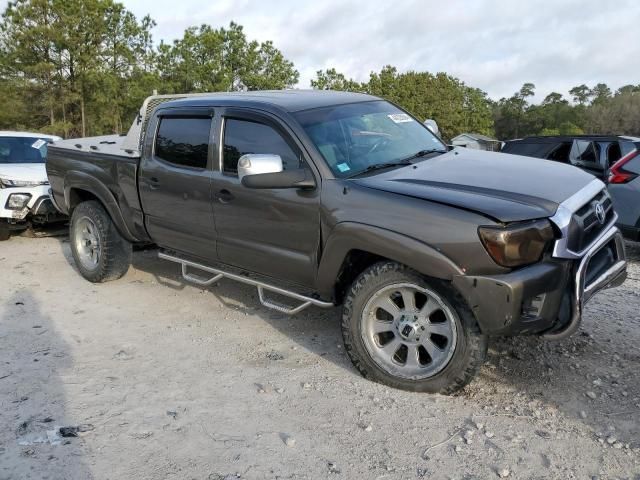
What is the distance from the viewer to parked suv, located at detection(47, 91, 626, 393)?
10.3 feet

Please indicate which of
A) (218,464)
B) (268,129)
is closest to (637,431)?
A: (218,464)

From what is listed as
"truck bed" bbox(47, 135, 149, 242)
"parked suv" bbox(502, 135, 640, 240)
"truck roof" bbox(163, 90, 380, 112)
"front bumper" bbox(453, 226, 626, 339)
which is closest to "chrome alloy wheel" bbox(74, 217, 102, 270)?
"truck bed" bbox(47, 135, 149, 242)

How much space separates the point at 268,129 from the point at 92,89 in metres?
29.4

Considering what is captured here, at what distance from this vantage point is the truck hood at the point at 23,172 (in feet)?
25.7

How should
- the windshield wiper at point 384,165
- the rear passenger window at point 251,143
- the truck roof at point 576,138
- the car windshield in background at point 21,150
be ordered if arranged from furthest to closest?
the car windshield in background at point 21,150
the truck roof at point 576,138
the rear passenger window at point 251,143
the windshield wiper at point 384,165

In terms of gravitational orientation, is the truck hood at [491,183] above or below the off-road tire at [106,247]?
above

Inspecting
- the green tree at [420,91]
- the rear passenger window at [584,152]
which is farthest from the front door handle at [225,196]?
the green tree at [420,91]

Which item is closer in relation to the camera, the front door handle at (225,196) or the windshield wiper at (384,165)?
the windshield wiper at (384,165)

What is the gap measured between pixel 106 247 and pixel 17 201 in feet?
9.00

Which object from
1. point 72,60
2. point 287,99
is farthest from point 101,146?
point 72,60

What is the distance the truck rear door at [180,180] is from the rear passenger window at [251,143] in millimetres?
182

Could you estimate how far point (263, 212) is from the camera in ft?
13.4

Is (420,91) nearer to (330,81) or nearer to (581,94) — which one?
(330,81)

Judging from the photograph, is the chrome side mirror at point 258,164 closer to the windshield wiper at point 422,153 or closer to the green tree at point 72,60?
the windshield wiper at point 422,153
